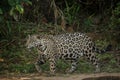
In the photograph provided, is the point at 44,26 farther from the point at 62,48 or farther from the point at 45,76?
the point at 45,76

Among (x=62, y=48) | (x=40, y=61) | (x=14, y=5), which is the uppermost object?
(x=14, y=5)

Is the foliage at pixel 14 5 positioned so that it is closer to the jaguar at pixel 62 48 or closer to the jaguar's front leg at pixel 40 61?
the jaguar at pixel 62 48

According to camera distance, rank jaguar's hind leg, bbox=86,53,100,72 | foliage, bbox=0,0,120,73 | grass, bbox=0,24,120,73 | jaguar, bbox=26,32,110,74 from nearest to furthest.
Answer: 1. jaguar, bbox=26,32,110,74
2. jaguar's hind leg, bbox=86,53,100,72
3. grass, bbox=0,24,120,73
4. foliage, bbox=0,0,120,73

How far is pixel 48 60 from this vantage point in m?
10.6

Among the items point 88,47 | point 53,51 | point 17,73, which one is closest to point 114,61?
point 88,47

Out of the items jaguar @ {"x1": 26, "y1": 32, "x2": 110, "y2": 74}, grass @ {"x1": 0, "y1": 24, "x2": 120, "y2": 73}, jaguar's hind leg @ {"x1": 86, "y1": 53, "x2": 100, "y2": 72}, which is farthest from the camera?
grass @ {"x1": 0, "y1": 24, "x2": 120, "y2": 73}

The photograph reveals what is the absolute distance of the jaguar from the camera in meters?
10.5

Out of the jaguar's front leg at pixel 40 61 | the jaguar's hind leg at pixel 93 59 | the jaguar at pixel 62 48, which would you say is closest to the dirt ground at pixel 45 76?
the jaguar's front leg at pixel 40 61

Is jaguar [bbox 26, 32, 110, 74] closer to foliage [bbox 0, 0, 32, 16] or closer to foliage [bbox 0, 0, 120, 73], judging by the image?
foliage [bbox 0, 0, 120, 73]

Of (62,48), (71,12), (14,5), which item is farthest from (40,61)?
(71,12)

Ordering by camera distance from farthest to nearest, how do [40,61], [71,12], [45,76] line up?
[71,12], [40,61], [45,76]

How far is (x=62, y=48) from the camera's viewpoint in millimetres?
10648

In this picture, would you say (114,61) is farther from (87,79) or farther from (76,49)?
(87,79)

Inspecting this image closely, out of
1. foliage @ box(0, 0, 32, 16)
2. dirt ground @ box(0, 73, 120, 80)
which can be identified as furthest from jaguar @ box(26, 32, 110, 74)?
foliage @ box(0, 0, 32, 16)
